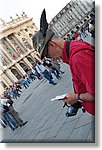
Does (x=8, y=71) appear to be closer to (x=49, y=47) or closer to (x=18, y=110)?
(x=18, y=110)

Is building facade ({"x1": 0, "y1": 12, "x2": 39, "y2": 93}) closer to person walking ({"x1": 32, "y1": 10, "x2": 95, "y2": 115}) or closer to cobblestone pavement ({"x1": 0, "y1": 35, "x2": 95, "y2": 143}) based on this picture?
cobblestone pavement ({"x1": 0, "y1": 35, "x2": 95, "y2": 143})

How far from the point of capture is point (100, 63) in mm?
2385

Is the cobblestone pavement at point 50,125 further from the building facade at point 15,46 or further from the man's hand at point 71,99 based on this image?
the man's hand at point 71,99

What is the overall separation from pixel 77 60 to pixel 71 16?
1.45 meters

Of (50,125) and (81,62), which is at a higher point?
(81,62)

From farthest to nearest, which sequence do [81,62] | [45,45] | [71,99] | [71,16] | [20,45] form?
1. [20,45]
2. [71,16]
3. [71,99]
4. [45,45]
5. [81,62]

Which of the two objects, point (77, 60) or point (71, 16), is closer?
point (77, 60)

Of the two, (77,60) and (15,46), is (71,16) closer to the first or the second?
(15,46)

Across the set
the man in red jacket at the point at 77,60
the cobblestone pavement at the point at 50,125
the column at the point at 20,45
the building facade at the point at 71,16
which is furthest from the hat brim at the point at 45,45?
the column at the point at 20,45

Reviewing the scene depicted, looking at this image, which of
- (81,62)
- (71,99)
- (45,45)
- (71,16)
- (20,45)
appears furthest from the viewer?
(20,45)

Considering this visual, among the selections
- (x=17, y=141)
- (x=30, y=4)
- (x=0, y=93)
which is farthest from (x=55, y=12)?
A: (x=17, y=141)

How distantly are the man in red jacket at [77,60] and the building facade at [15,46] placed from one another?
0.77m

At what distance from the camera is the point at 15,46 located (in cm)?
325

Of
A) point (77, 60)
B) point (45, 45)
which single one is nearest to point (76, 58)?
point (77, 60)
